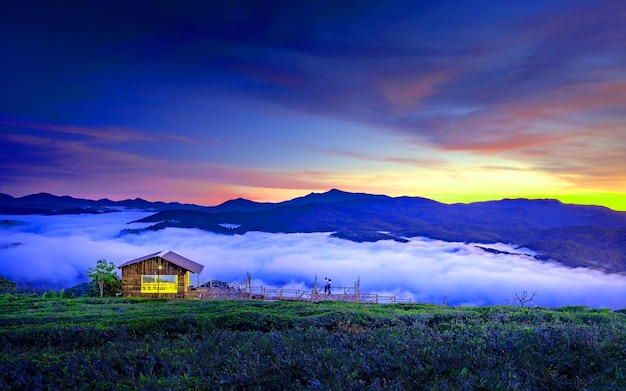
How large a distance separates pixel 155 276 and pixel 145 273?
1167mm

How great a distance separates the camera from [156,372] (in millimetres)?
7680

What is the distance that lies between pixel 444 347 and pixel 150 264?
171ft

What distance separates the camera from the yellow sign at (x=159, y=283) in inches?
2191

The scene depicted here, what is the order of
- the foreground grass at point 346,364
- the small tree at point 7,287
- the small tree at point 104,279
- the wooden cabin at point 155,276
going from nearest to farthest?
the foreground grass at point 346,364
the wooden cabin at point 155,276
the small tree at point 104,279
the small tree at point 7,287

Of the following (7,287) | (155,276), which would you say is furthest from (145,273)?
(7,287)

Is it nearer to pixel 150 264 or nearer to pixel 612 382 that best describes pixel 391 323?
pixel 612 382

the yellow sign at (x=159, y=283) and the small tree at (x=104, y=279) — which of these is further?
the small tree at (x=104, y=279)

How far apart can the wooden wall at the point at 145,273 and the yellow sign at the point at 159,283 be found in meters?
0.34

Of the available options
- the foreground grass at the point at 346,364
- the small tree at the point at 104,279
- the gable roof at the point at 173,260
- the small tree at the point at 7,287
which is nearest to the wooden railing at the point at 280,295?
the gable roof at the point at 173,260

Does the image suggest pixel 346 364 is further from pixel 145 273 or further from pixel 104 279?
pixel 104 279

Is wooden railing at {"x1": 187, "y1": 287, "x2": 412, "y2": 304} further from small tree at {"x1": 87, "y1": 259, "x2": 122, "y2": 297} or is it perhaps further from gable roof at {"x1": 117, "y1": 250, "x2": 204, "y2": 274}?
small tree at {"x1": 87, "y1": 259, "x2": 122, "y2": 297}

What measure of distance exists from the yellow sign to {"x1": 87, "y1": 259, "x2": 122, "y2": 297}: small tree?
577 cm

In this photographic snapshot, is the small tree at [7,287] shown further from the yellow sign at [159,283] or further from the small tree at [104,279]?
the yellow sign at [159,283]

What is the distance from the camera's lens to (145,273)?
5588 centimetres
